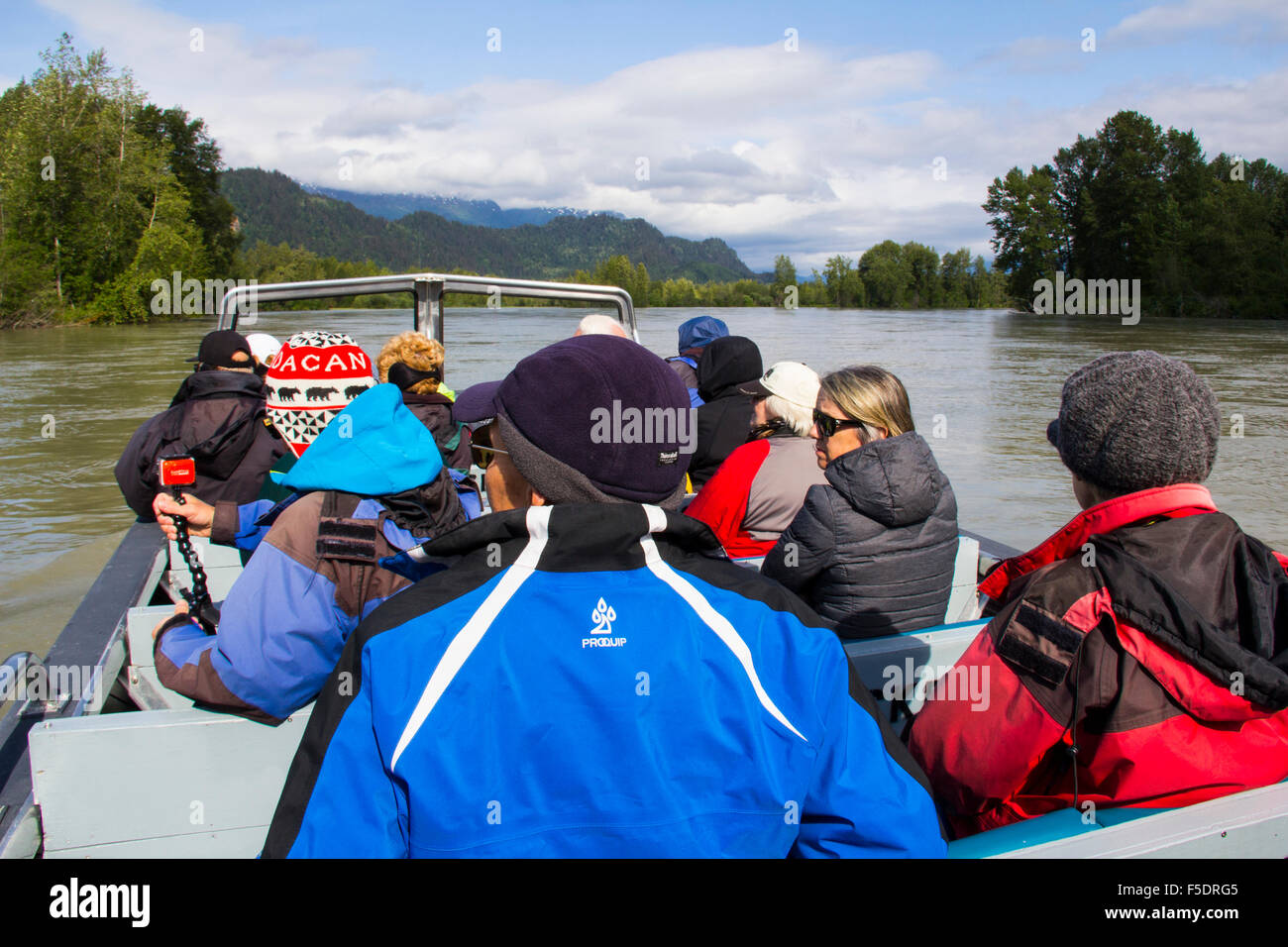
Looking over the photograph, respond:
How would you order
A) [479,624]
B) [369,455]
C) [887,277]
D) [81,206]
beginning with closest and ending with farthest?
1. [479,624]
2. [369,455]
3. [81,206]
4. [887,277]

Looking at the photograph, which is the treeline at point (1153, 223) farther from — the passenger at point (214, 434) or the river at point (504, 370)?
the passenger at point (214, 434)

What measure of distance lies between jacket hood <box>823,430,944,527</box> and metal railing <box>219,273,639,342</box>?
281 cm

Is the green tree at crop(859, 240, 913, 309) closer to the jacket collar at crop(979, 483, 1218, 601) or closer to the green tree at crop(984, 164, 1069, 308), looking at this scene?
the green tree at crop(984, 164, 1069, 308)

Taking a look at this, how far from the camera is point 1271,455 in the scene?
1330 cm

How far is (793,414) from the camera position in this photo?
3.88m

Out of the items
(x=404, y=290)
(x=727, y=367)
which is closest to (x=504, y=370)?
(x=404, y=290)

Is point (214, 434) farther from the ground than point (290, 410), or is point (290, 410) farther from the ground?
point (290, 410)

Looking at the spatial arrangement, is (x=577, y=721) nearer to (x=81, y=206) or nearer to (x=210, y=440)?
(x=210, y=440)

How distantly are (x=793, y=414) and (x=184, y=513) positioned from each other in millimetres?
2468

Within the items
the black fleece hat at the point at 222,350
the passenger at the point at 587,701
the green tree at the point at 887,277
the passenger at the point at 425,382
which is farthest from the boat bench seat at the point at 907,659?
the green tree at the point at 887,277

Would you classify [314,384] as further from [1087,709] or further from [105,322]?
[105,322]

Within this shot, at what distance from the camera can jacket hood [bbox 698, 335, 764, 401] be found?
472 cm

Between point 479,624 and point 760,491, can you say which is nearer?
point 479,624
